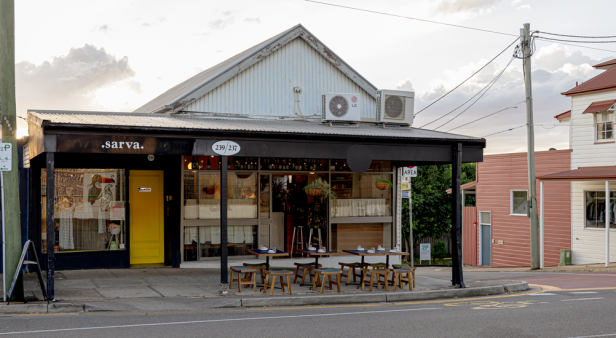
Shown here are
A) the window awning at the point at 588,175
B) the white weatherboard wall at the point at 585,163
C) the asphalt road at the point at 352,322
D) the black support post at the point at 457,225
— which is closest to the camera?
the asphalt road at the point at 352,322

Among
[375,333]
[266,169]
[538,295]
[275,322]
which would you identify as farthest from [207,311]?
[538,295]

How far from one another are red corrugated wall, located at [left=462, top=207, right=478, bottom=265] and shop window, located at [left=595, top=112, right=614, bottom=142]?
7.56 meters

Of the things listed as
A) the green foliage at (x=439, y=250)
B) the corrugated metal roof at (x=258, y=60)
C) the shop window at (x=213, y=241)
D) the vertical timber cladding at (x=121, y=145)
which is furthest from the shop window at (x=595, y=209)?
the vertical timber cladding at (x=121, y=145)

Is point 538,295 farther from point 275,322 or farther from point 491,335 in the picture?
point 275,322

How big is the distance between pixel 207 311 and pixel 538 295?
285 inches

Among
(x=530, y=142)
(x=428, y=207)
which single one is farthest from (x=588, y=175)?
(x=428, y=207)

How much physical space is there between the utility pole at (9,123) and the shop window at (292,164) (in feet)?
20.8

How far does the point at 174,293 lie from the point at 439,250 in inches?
1070

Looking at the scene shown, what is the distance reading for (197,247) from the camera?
14.3m

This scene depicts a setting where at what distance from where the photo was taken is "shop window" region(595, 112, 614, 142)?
71.8ft

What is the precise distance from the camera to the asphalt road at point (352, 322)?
7859mm

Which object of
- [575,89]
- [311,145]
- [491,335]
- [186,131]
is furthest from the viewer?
[575,89]

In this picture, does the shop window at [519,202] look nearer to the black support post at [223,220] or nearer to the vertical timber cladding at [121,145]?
the black support post at [223,220]

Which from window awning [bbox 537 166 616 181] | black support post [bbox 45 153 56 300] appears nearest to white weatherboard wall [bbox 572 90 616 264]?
window awning [bbox 537 166 616 181]
